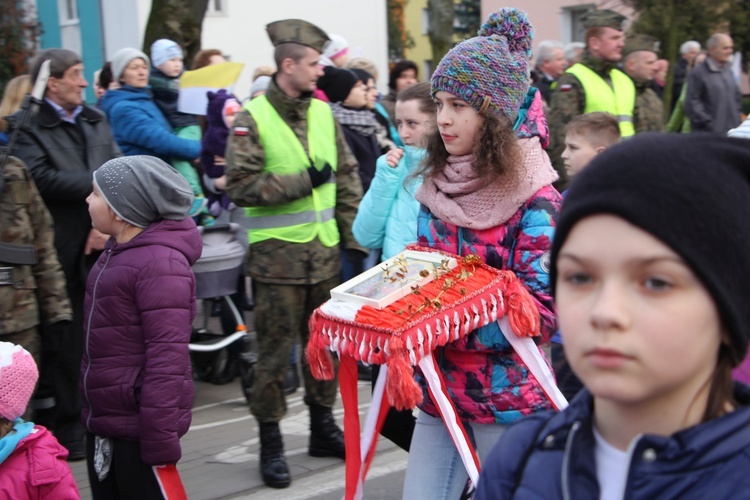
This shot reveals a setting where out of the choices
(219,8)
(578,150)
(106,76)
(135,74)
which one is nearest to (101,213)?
(578,150)

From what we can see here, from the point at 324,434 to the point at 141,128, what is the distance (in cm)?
291

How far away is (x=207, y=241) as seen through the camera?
6.79 m

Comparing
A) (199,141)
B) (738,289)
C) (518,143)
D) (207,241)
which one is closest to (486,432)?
(518,143)

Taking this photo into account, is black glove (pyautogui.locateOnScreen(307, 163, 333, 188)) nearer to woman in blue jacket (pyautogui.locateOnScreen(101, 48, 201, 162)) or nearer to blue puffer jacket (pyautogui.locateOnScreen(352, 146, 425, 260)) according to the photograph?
blue puffer jacket (pyautogui.locateOnScreen(352, 146, 425, 260))

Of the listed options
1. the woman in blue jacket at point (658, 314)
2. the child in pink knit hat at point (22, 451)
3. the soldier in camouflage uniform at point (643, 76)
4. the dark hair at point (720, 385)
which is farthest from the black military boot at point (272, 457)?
the soldier in camouflage uniform at point (643, 76)

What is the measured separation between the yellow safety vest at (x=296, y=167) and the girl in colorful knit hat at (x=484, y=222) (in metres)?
1.74

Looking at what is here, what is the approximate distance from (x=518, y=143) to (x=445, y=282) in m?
0.57

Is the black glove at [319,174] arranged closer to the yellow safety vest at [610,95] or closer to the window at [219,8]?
the yellow safety vest at [610,95]

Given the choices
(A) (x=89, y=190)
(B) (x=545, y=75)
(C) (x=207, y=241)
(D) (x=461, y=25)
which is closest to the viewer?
(A) (x=89, y=190)

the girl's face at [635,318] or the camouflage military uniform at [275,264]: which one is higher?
the girl's face at [635,318]

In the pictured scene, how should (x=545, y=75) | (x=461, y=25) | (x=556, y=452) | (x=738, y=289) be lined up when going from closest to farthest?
(x=738, y=289) < (x=556, y=452) < (x=545, y=75) < (x=461, y=25)

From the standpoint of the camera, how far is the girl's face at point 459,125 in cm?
354

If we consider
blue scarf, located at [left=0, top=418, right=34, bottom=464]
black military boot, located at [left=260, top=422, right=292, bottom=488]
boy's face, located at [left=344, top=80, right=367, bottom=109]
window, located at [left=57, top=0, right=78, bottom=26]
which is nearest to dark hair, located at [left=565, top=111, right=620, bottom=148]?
black military boot, located at [left=260, top=422, right=292, bottom=488]

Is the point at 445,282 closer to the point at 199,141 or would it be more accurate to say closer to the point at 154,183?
the point at 154,183
